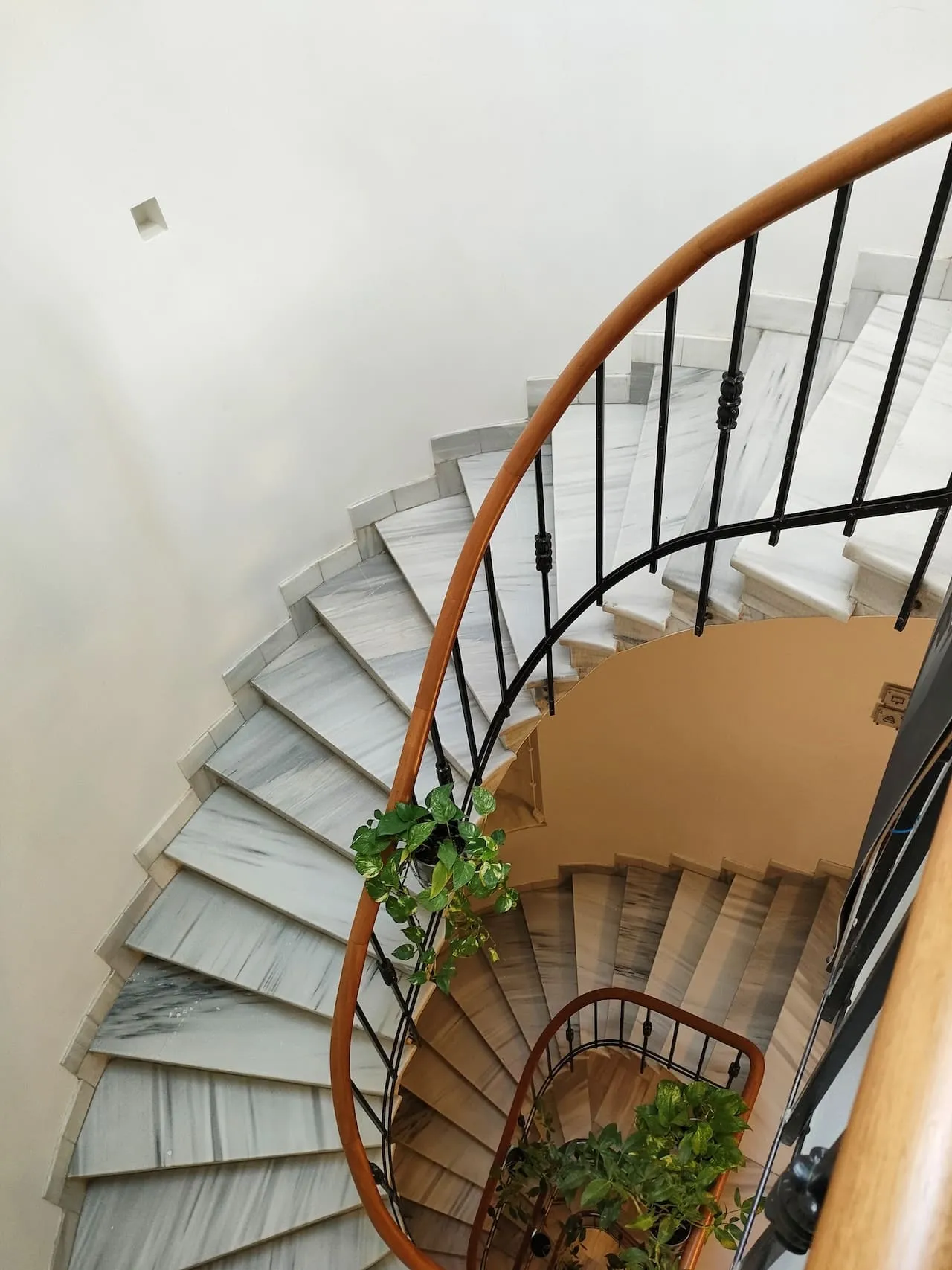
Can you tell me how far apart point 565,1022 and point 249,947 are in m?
1.93

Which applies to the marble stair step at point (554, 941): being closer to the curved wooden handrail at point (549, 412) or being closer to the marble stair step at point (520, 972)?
the marble stair step at point (520, 972)

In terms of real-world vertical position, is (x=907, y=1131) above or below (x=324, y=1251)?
above

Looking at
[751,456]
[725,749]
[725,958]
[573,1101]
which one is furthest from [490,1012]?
[751,456]

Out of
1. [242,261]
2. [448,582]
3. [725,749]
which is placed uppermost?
[242,261]

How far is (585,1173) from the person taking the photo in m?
3.08

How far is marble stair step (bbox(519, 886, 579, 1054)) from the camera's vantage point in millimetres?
5340

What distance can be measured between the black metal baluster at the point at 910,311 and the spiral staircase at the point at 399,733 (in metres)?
0.14

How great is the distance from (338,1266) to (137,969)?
4.39 ft

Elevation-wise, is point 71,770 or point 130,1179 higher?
point 71,770

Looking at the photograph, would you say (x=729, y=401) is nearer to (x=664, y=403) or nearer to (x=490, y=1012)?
(x=664, y=403)

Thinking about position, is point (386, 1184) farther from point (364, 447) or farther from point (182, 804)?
point (364, 447)

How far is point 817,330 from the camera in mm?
2145

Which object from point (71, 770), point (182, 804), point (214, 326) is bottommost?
point (182, 804)

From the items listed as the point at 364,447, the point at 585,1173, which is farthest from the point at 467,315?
the point at 585,1173
